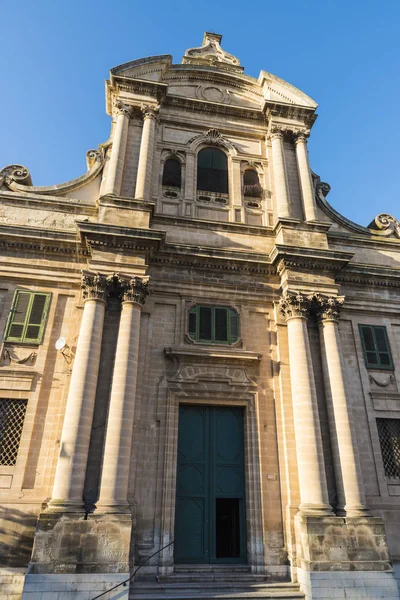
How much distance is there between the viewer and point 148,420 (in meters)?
11.8

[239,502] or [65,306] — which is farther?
[65,306]

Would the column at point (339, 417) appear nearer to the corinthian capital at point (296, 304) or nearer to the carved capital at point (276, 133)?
the corinthian capital at point (296, 304)

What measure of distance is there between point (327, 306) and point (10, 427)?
9973mm

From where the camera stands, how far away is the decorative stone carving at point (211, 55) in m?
20.2

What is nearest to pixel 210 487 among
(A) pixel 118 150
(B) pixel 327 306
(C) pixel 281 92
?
(B) pixel 327 306

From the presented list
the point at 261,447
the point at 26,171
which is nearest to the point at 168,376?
the point at 261,447

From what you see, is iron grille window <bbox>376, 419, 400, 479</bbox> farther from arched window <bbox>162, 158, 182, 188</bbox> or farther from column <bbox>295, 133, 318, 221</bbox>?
arched window <bbox>162, 158, 182, 188</bbox>

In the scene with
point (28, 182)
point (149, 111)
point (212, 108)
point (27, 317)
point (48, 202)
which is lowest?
point (27, 317)

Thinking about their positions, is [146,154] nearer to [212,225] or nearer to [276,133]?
[212,225]

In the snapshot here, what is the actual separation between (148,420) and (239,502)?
345cm

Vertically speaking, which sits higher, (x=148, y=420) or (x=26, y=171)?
(x=26, y=171)

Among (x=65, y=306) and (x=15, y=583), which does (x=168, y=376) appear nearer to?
(x=65, y=306)

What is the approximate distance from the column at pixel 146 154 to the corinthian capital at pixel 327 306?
6718 millimetres

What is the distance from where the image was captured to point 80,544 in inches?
370
